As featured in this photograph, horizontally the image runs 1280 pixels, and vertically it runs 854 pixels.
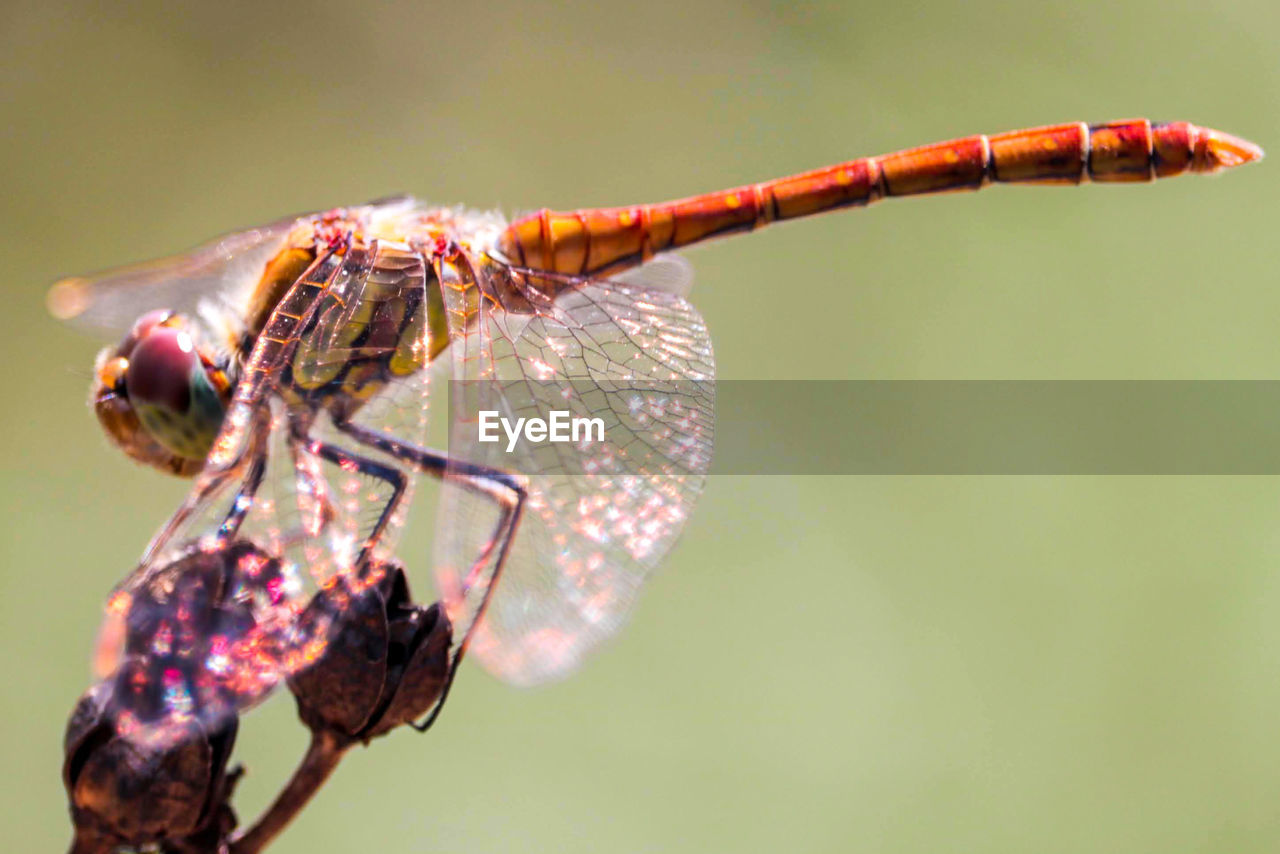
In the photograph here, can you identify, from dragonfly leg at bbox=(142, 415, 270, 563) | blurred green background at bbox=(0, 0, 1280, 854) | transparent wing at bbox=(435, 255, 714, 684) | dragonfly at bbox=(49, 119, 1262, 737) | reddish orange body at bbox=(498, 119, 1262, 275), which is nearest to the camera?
dragonfly leg at bbox=(142, 415, 270, 563)

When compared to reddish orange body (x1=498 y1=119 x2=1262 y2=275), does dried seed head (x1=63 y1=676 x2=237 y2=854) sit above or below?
below

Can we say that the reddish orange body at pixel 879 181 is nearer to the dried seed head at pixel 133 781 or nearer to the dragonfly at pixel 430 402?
the dragonfly at pixel 430 402

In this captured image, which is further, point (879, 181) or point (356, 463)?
point (879, 181)

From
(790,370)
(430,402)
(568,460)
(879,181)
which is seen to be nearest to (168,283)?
(430,402)

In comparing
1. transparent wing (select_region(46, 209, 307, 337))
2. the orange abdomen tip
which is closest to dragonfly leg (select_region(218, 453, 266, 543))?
transparent wing (select_region(46, 209, 307, 337))

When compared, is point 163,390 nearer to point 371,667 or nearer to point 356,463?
point 356,463

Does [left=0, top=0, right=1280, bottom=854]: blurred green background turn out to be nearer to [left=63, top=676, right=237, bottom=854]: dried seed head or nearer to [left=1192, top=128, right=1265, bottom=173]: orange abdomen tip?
[left=1192, top=128, right=1265, bottom=173]: orange abdomen tip

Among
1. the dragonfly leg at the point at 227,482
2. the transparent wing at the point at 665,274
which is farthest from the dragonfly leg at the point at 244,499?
the transparent wing at the point at 665,274
